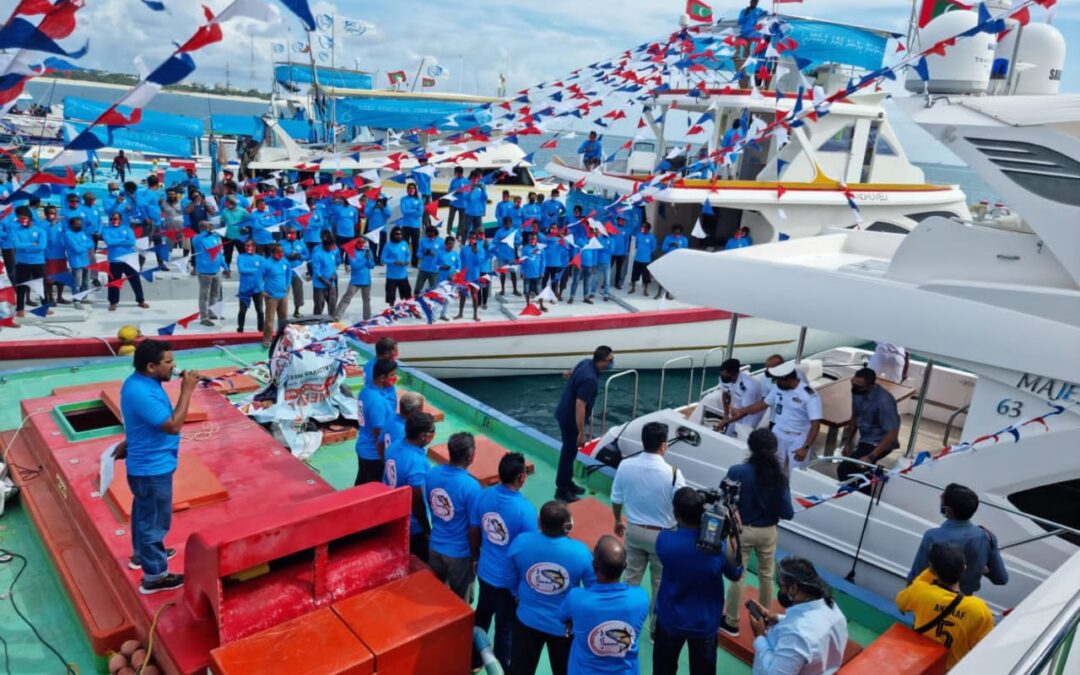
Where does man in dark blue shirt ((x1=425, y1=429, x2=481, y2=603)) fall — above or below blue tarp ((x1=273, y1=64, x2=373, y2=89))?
below

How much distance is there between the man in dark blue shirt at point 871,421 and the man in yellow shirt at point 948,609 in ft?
8.48

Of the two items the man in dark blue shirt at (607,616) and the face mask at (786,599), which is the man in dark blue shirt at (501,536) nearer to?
the man in dark blue shirt at (607,616)

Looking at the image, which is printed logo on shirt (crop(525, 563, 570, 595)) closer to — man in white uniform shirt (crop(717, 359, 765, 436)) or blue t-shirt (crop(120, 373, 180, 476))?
blue t-shirt (crop(120, 373, 180, 476))

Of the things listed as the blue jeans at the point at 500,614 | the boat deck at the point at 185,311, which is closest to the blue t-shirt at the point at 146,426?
the blue jeans at the point at 500,614

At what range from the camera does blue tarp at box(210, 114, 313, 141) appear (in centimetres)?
2450

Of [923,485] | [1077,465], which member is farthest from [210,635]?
[1077,465]

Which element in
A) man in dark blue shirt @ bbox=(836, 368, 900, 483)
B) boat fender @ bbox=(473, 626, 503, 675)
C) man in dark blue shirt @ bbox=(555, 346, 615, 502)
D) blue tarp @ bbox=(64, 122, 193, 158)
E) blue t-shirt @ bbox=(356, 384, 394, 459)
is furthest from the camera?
blue tarp @ bbox=(64, 122, 193, 158)

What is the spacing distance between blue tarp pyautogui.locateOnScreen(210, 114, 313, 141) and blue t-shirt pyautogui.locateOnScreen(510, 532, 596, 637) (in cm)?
2289

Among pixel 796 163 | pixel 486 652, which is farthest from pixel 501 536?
pixel 796 163

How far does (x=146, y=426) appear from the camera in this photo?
429cm

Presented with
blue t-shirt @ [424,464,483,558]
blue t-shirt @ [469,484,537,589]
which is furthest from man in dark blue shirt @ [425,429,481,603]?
blue t-shirt @ [469,484,537,589]

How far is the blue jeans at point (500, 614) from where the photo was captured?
4289 millimetres

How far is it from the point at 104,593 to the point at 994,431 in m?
6.22

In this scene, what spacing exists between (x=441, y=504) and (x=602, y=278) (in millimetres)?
10371
